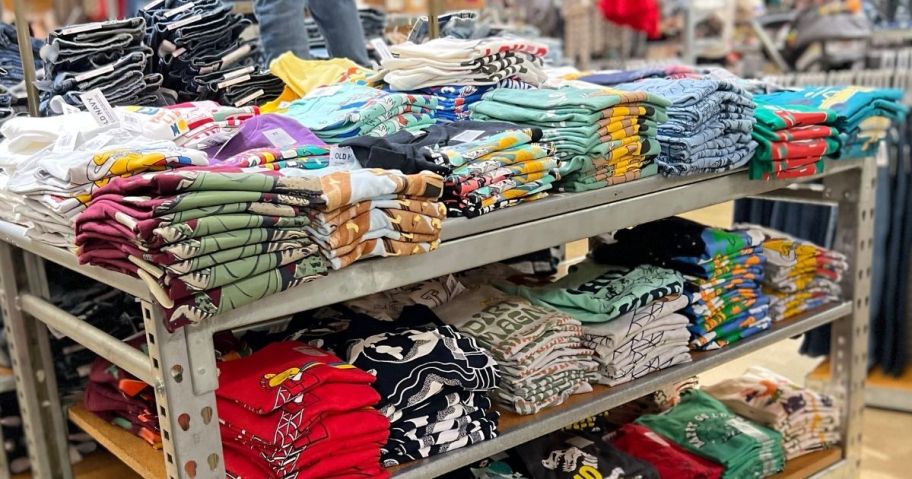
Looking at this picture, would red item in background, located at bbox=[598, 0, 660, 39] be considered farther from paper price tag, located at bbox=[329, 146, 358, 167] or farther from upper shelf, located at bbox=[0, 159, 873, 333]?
paper price tag, located at bbox=[329, 146, 358, 167]

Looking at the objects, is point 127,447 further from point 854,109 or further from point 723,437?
point 854,109

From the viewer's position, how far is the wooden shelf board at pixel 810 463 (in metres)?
2.20

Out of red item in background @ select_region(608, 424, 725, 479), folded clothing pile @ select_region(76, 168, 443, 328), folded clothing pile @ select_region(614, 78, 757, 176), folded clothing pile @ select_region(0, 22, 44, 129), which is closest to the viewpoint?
folded clothing pile @ select_region(76, 168, 443, 328)

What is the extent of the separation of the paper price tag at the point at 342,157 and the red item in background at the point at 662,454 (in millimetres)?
1089

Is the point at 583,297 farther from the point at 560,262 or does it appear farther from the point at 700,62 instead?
the point at 700,62

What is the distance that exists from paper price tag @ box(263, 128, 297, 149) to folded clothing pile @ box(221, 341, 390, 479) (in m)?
0.38

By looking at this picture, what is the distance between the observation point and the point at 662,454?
207cm

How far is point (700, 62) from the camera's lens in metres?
6.32

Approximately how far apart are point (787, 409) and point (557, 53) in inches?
76.6

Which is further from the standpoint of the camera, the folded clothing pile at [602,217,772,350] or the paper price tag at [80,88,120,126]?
the folded clothing pile at [602,217,772,350]

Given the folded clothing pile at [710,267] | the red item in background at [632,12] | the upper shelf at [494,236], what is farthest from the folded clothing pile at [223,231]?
the red item in background at [632,12]

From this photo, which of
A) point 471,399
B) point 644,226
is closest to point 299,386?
point 471,399

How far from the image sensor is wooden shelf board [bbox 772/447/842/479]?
2201 millimetres

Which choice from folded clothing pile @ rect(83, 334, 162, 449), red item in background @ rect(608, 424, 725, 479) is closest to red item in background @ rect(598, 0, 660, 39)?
red item in background @ rect(608, 424, 725, 479)
